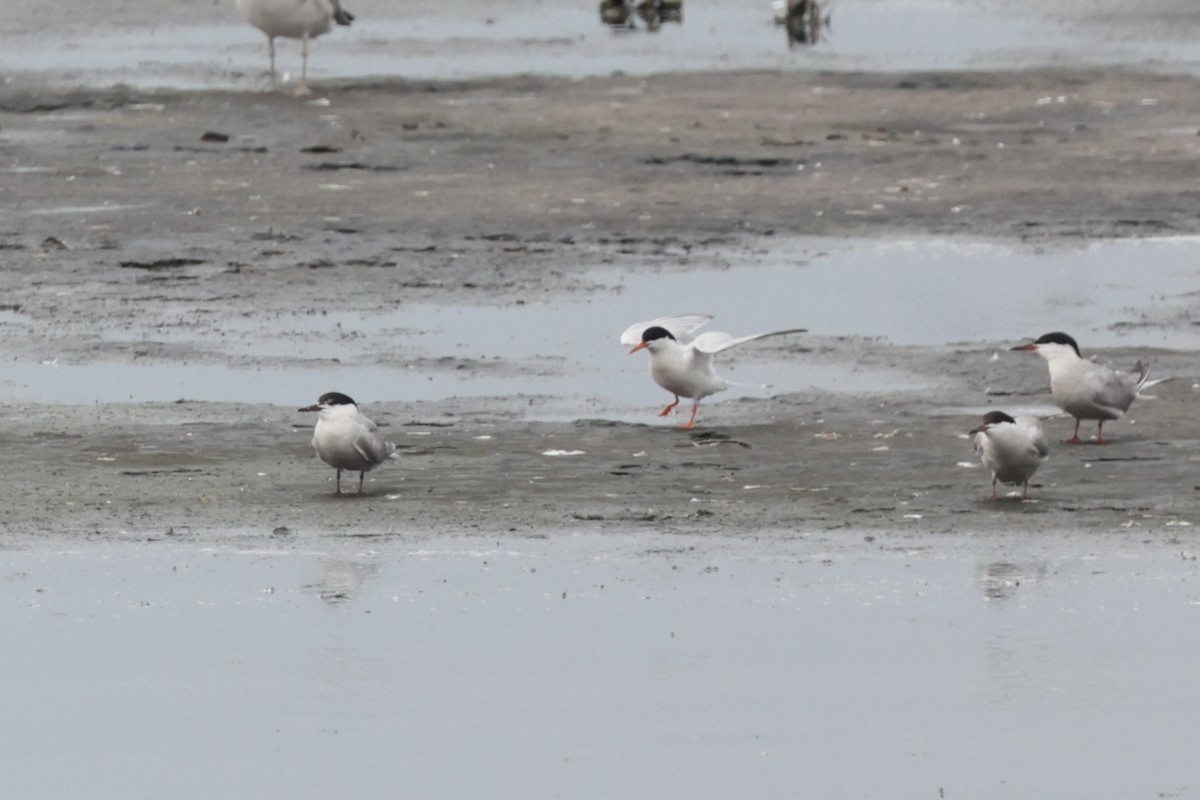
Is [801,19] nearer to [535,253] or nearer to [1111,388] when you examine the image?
[535,253]

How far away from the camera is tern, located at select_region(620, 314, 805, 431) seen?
43.1 feet

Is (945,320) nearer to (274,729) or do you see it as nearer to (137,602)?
(137,602)

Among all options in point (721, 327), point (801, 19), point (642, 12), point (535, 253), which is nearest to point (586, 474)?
point (721, 327)

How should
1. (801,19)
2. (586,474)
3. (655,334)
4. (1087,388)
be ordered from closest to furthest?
1. (586,474)
2. (1087,388)
3. (655,334)
4. (801,19)

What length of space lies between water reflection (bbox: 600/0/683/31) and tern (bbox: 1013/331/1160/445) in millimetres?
25022

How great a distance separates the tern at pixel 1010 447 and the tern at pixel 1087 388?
1.16m

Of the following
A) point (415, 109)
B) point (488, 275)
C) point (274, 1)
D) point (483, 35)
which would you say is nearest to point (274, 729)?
point (488, 275)

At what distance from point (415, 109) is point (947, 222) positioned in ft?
25.7

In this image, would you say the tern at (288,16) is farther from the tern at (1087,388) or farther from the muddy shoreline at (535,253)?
the tern at (1087,388)

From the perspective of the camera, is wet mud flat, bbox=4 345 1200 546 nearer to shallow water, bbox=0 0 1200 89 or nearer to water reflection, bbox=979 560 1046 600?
water reflection, bbox=979 560 1046 600

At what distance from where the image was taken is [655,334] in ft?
44.2

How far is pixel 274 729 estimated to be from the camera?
25.1 feet

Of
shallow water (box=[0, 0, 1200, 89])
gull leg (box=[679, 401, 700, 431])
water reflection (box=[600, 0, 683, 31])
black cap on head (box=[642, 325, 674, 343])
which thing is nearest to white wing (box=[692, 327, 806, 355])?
black cap on head (box=[642, 325, 674, 343])

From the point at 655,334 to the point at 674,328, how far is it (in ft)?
1.56
